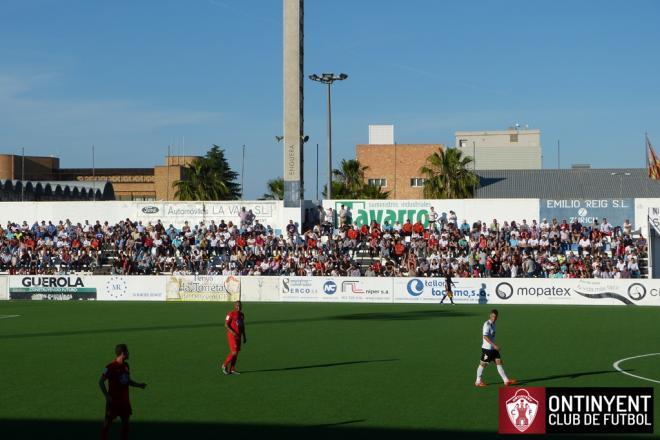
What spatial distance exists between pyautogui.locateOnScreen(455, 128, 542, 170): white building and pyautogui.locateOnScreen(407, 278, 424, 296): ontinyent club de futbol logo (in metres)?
70.0

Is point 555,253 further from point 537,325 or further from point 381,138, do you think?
point 381,138

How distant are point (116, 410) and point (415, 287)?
30514 mm

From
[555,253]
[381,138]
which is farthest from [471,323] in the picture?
[381,138]

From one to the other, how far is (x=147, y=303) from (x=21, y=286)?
8021 mm

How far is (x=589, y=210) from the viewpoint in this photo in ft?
162

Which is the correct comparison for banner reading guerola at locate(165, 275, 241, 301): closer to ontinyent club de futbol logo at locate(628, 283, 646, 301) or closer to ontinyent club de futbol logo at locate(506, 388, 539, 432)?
ontinyent club de futbol logo at locate(628, 283, 646, 301)

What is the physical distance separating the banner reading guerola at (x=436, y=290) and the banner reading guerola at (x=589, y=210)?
10.2 metres

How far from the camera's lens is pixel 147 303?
42250mm

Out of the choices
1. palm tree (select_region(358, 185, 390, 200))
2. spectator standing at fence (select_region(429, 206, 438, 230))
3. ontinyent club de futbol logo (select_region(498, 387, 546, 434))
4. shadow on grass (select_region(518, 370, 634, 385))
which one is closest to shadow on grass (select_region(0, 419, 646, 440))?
ontinyent club de futbol logo (select_region(498, 387, 546, 434))

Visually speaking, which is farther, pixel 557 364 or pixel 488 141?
pixel 488 141

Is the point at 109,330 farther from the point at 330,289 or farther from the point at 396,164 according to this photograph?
the point at 396,164

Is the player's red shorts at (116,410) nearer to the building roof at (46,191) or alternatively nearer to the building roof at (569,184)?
the building roof at (46,191)

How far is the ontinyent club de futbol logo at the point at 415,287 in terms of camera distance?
41.9 metres

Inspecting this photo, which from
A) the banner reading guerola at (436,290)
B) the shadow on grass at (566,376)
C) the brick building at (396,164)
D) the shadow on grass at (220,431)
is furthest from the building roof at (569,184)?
the shadow on grass at (220,431)
